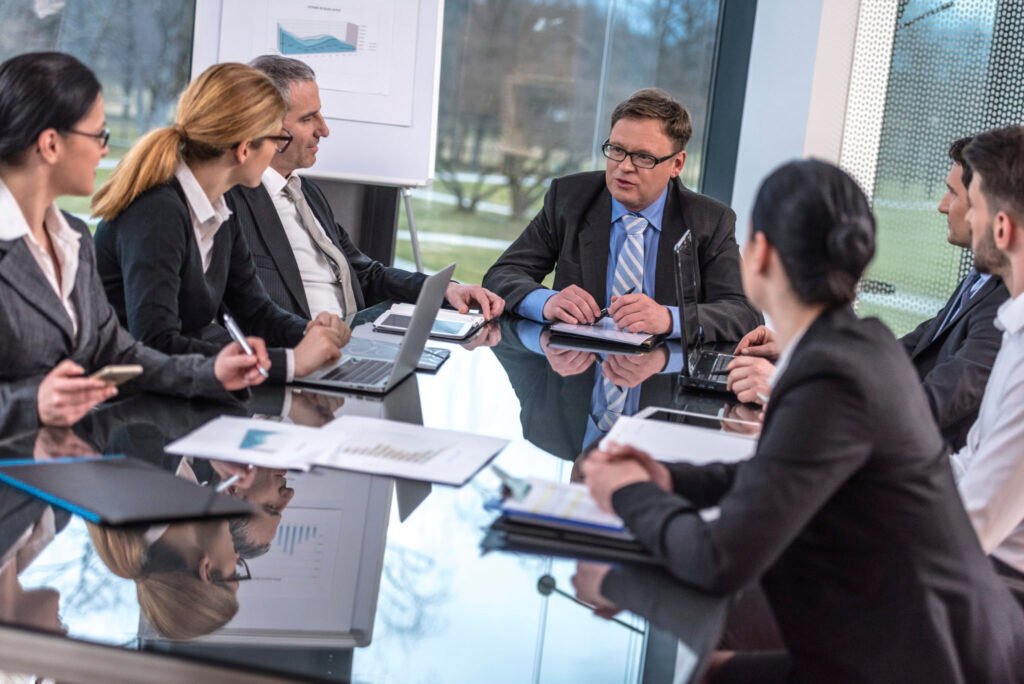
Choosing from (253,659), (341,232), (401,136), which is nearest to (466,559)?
(253,659)

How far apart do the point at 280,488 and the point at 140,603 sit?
1.22 ft

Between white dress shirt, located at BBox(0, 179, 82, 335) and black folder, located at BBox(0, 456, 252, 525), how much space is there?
1.63 ft

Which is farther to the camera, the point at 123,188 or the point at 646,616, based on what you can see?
the point at 123,188

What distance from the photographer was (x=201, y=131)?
244cm

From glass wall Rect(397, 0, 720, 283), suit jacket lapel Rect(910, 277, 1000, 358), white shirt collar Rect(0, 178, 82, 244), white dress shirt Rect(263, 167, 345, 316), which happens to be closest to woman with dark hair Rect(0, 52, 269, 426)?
white shirt collar Rect(0, 178, 82, 244)

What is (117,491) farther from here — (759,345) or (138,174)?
(759,345)

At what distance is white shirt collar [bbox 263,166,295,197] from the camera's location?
331 cm

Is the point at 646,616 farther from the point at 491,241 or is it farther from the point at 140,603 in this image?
the point at 491,241

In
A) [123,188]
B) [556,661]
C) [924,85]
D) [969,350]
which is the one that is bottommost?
[556,661]

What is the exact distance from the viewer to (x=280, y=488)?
4.96ft

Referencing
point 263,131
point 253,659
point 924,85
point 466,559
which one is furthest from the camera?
point 924,85

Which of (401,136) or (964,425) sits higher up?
(401,136)

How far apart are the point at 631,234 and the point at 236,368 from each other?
70.5 inches

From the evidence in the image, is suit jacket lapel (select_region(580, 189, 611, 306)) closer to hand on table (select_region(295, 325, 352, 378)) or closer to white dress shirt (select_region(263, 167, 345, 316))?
white dress shirt (select_region(263, 167, 345, 316))
